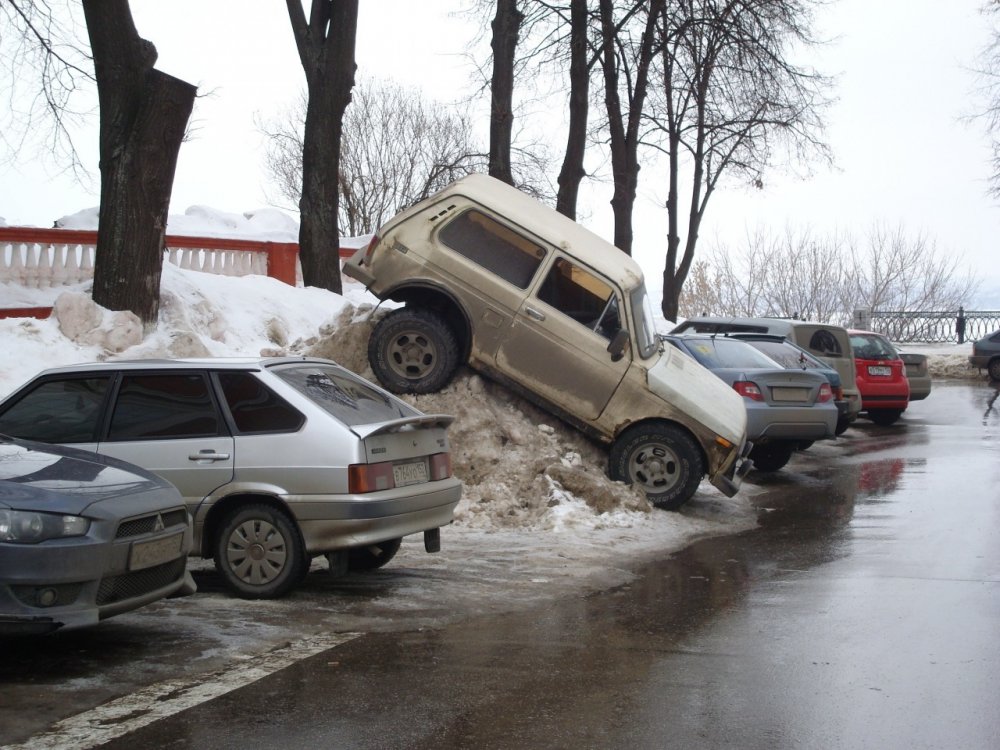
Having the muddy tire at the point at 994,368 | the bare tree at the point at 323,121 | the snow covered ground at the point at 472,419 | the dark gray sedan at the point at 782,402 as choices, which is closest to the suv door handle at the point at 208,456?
the snow covered ground at the point at 472,419

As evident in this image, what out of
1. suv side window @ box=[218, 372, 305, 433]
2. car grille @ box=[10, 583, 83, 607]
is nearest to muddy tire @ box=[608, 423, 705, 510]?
suv side window @ box=[218, 372, 305, 433]

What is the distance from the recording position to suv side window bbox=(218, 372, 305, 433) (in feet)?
25.9

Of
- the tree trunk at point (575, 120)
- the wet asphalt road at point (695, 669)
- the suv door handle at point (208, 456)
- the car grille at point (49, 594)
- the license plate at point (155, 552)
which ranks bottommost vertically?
the wet asphalt road at point (695, 669)

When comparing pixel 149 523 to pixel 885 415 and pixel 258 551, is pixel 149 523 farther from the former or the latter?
pixel 885 415

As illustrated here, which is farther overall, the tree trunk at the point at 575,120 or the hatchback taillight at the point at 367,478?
the tree trunk at the point at 575,120

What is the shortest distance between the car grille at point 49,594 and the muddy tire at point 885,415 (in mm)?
18992

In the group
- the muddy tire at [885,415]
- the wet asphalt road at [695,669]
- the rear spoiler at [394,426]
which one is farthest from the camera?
the muddy tire at [885,415]

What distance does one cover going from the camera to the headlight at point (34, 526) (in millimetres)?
5875

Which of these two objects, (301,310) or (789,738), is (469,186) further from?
(789,738)

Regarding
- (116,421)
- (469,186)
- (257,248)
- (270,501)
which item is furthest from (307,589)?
(257,248)

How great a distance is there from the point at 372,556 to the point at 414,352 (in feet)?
11.7

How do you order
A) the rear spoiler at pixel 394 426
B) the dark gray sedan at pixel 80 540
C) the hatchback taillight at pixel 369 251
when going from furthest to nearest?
the hatchback taillight at pixel 369 251
the rear spoiler at pixel 394 426
the dark gray sedan at pixel 80 540

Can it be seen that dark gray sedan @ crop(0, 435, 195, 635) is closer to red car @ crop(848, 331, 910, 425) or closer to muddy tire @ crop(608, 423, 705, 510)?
muddy tire @ crop(608, 423, 705, 510)

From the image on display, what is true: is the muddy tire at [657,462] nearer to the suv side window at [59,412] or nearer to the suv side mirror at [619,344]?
the suv side mirror at [619,344]
